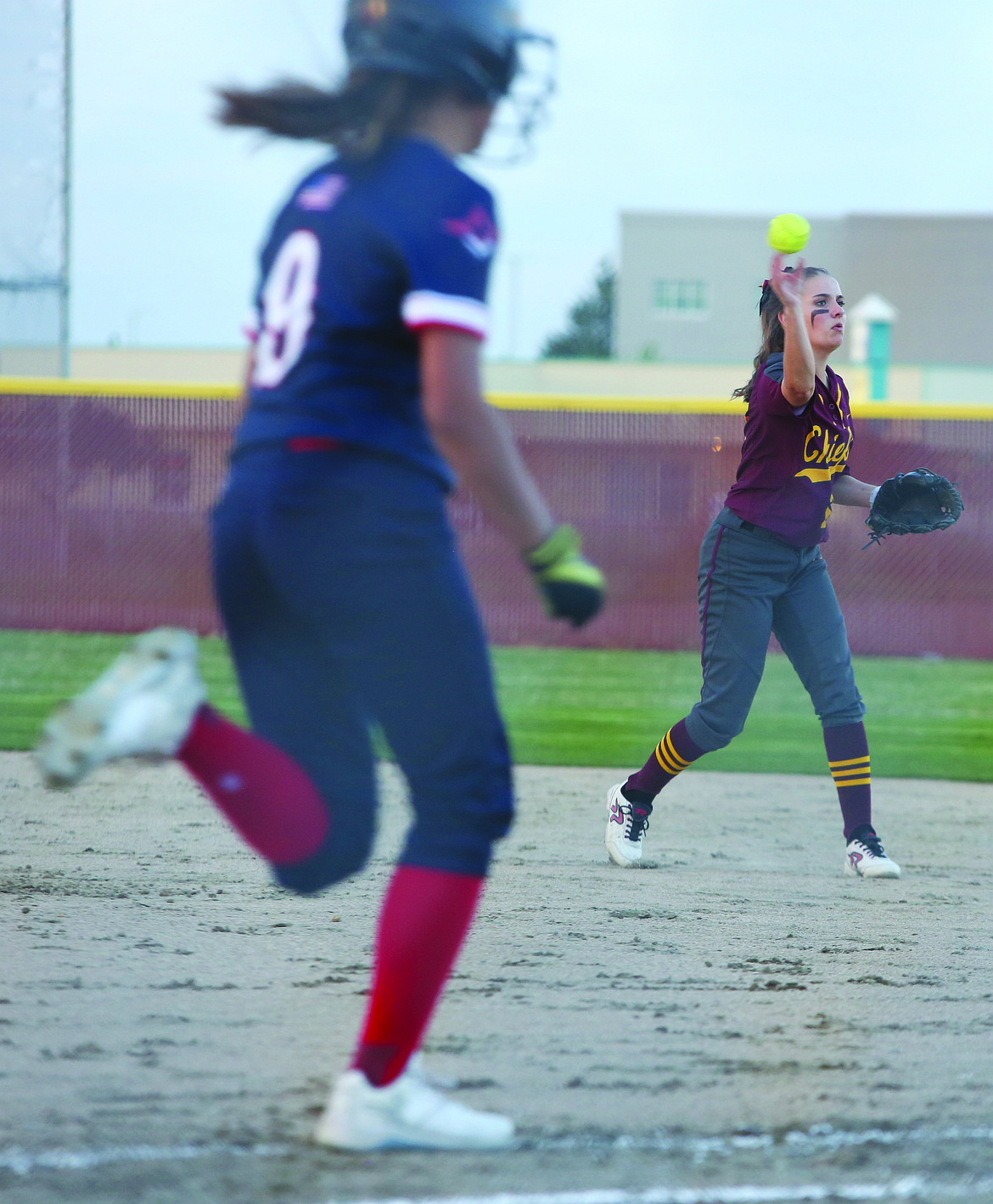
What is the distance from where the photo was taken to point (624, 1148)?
87.6 inches

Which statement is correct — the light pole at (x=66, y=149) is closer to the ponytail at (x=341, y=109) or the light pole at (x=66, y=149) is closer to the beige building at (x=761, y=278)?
the ponytail at (x=341, y=109)

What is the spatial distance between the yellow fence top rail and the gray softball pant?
879 cm

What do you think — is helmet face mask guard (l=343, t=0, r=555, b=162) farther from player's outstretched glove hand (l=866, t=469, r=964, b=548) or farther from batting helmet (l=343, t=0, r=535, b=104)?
player's outstretched glove hand (l=866, t=469, r=964, b=548)

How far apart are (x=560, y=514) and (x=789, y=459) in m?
8.75

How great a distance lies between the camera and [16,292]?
41.4ft

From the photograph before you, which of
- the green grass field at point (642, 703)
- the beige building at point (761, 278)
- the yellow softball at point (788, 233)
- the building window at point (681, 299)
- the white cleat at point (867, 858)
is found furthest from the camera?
the building window at point (681, 299)

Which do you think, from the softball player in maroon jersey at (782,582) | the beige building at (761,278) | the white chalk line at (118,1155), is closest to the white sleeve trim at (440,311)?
the white chalk line at (118,1155)

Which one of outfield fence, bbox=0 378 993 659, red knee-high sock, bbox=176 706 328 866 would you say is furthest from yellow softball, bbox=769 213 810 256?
outfield fence, bbox=0 378 993 659

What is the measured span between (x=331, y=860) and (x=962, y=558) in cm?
1145

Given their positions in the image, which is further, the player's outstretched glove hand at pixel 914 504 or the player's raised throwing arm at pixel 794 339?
the player's outstretched glove hand at pixel 914 504

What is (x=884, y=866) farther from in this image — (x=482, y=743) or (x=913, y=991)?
(x=482, y=743)

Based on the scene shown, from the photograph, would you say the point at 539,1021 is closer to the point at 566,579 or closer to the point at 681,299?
the point at 566,579

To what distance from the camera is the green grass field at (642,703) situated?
285 inches

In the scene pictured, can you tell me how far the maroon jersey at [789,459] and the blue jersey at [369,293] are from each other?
7.56ft
